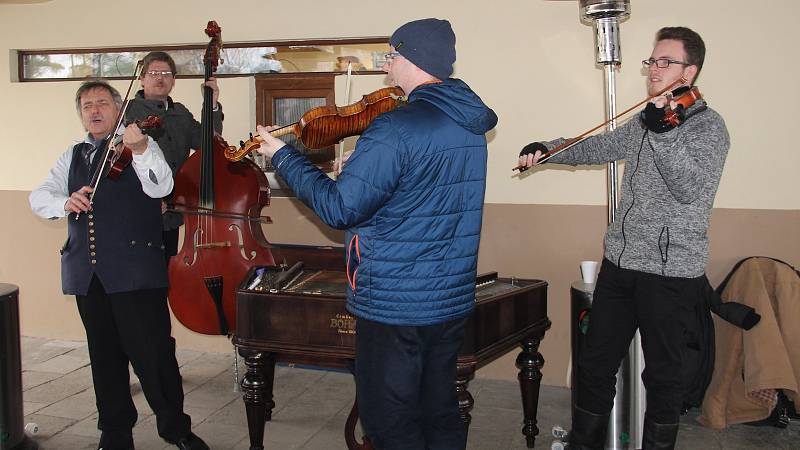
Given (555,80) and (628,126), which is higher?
(555,80)

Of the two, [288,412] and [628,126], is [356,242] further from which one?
[288,412]

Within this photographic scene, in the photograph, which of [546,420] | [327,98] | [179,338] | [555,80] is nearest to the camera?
[546,420]

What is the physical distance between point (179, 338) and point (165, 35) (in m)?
1.82

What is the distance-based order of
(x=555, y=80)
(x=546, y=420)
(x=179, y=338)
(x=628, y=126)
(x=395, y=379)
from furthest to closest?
(x=179, y=338)
(x=555, y=80)
(x=546, y=420)
(x=628, y=126)
(x=395, y=379)

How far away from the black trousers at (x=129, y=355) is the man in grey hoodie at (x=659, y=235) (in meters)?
1.59

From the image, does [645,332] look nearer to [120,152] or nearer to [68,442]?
[120,152]

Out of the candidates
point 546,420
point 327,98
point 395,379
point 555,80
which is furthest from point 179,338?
point 395,379

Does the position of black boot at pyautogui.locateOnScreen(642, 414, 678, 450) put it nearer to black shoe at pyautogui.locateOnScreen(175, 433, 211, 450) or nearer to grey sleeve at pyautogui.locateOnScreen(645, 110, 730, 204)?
grey sleeve at pyautogui.locateOnScreen(645, 110, 730, 204)

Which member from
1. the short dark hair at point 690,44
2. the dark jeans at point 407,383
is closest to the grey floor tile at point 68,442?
the dark jeans at point 407,383

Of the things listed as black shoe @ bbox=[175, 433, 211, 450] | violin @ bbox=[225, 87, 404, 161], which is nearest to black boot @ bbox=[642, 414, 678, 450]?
violin @ bbox=[225, 87, 404, 161]

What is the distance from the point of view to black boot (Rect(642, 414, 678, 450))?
9.81ft

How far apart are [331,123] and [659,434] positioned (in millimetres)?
1628

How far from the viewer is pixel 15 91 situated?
5.20m

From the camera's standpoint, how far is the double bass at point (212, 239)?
3.48 meters
